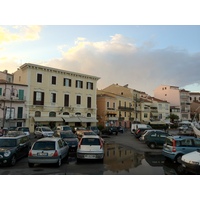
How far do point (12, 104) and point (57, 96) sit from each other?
874 centimetres

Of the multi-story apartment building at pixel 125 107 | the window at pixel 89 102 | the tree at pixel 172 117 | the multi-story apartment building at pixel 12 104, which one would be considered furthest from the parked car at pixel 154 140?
the tree at pixel 172 117

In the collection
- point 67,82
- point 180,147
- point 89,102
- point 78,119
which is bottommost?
point 180,147

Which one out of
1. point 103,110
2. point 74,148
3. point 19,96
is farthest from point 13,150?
point 103,110

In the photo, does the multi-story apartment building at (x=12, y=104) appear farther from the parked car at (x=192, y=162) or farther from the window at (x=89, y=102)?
the parked car at (x=192, y=162)

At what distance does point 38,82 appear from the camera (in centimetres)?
3700

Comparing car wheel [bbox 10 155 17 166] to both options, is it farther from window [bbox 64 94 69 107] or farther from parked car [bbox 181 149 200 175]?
window [bbox 64 94 69 107]

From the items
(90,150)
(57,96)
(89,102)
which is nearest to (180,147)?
(90,150)

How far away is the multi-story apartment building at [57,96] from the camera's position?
118 feet

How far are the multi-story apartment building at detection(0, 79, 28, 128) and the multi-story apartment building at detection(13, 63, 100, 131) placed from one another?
1.01 meters

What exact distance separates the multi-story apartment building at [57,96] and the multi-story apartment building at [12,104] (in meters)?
1.01

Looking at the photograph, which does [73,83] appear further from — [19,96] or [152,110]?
[152,110]

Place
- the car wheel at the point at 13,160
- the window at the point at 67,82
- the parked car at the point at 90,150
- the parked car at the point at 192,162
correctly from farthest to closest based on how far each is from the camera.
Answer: the window at the point at 67,82, the parked car at the point at 90,150, the car wheel at the point at 13,160, the parked car at the point at 192,162

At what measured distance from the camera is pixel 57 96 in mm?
39344

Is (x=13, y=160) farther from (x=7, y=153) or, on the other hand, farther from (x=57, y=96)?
Result: (x=57, y=96)
